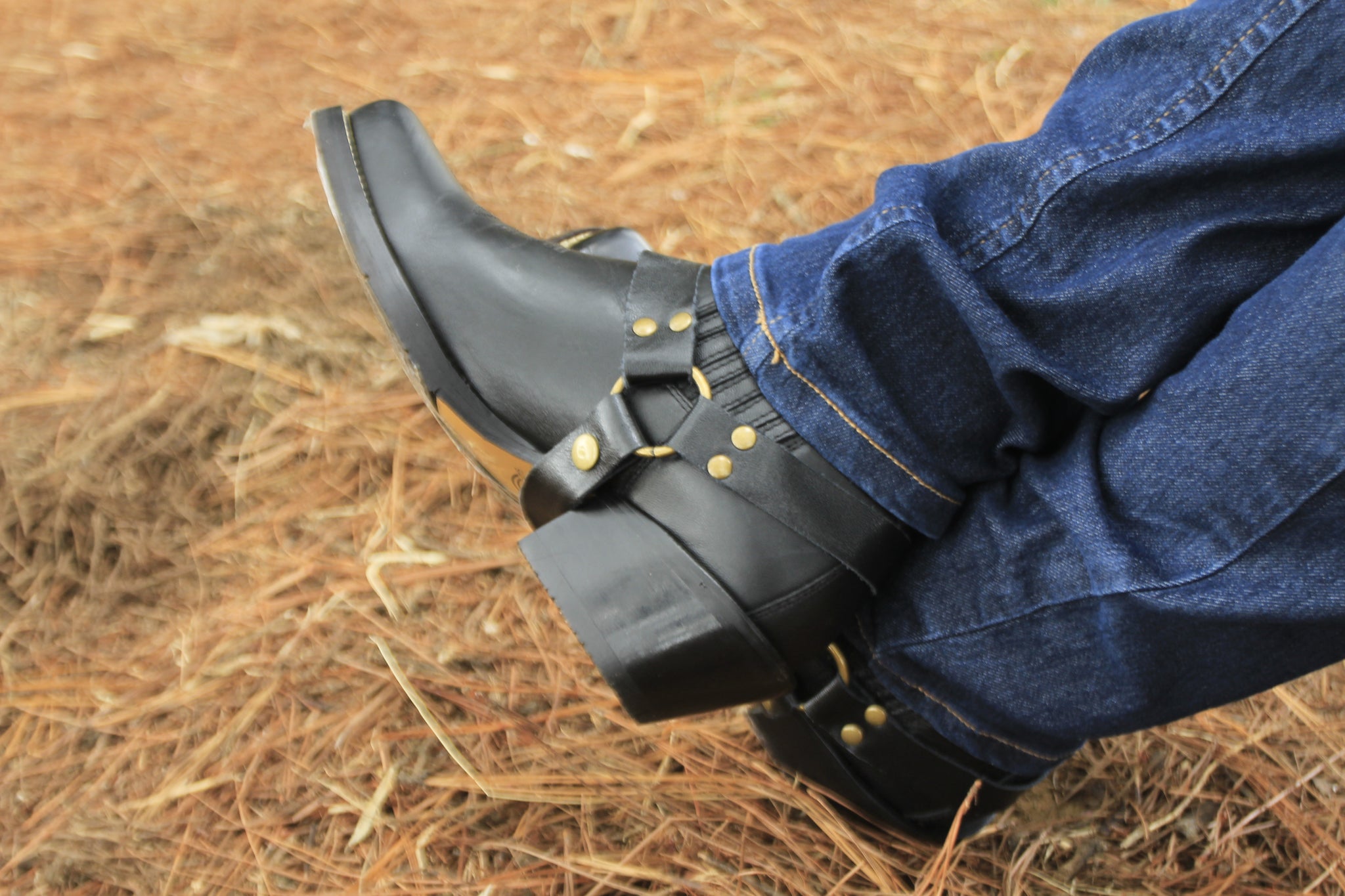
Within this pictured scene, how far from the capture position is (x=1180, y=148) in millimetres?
595

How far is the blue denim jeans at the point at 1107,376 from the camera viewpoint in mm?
560

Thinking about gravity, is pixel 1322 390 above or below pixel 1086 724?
above

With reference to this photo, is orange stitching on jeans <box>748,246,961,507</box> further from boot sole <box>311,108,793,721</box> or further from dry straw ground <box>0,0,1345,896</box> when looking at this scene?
dry straw ground <box>0,0,1345,896</box>

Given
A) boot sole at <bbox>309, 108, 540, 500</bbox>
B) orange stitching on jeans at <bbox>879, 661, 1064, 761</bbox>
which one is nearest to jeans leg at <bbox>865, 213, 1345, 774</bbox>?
orange stitching on jeans at <bbox>879, 661, 1064, 761</bbox>

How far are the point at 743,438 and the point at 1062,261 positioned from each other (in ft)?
0.82

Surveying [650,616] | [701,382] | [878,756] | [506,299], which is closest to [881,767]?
[878,756]

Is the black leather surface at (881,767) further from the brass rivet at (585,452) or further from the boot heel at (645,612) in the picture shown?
the brass rivet at (585,452)

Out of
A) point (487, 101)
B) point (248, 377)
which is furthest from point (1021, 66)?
point (248, 377)

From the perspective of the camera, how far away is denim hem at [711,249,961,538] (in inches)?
26.8

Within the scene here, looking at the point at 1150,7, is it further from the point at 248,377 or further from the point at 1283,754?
the point at 248,377

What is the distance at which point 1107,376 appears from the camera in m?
0.63

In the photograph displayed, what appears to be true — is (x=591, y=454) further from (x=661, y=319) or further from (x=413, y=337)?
(x=413, y=337)

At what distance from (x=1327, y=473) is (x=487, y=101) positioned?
173 cm

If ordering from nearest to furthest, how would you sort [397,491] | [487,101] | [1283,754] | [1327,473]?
[1327,473] → [1283,754] → [397,491] → [487,101]
